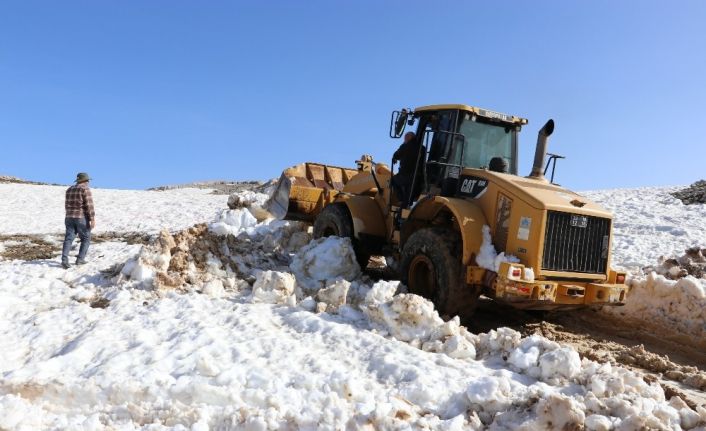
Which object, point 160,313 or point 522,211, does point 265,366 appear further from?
point 522,211

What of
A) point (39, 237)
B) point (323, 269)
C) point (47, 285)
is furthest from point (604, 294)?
point (39, 237)

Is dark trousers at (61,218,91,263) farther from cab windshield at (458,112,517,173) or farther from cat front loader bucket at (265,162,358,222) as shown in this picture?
cab windshield at (458,112,517,173)

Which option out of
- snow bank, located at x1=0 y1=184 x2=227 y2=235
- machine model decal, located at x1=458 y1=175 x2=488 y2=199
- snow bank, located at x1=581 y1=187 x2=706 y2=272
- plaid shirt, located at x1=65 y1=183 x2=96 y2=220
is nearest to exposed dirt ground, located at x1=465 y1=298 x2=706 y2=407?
machine model decal, located at x1=458 y1=175 x2=488 y2=199

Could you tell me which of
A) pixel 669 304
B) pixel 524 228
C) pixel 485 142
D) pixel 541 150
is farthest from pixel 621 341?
pixel 485 142

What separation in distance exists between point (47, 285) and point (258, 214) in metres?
5.06

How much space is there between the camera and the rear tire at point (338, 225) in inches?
358

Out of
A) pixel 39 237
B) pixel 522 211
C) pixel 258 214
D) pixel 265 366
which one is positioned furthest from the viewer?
pixel 39 237

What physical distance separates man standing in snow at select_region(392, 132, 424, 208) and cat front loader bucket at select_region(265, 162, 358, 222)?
2.10m

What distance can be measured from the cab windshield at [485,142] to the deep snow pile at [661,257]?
250 centimetres

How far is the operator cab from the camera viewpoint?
8.00m

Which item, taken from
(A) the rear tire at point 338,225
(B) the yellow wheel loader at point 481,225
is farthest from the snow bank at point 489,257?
(A) the rear tire at point 338,225

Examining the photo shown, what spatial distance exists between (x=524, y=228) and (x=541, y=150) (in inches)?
53.0

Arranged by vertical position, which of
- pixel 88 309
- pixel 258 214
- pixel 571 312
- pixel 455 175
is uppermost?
pixel 455 175

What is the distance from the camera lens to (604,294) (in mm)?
6738
